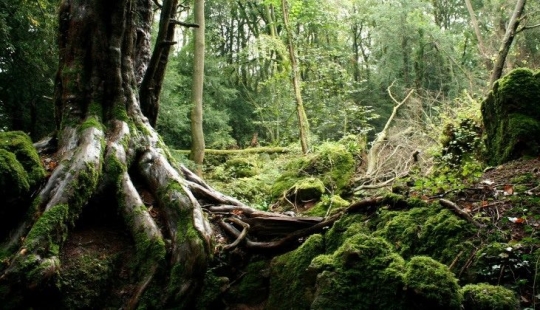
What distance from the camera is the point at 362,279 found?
2.83m

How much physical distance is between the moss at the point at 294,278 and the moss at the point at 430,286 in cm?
97

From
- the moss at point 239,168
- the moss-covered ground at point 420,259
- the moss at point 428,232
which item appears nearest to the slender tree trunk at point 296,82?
the moss at point 239,168

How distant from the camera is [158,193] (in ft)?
14.6

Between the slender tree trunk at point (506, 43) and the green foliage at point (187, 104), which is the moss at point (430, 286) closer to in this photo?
the slender tree trunk at point (506, 43)

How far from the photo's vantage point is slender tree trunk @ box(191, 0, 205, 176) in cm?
1090

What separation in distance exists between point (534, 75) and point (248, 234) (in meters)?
4.98

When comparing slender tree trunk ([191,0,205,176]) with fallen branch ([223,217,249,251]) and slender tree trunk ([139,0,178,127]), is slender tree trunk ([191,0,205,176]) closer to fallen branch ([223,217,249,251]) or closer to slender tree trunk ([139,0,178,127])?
slender tree trunk ([139,0,178,127])

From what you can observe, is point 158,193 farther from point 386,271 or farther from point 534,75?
point 534,75

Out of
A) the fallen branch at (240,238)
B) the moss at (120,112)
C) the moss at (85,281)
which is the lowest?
the moss at (85,281)

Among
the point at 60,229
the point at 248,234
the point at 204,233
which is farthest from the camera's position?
the point at 248,234

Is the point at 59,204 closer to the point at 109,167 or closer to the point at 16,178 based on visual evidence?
the point at 16,178

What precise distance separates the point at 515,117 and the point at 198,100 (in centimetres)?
808

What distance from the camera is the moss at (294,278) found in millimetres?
3303

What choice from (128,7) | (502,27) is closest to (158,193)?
(128,7)
